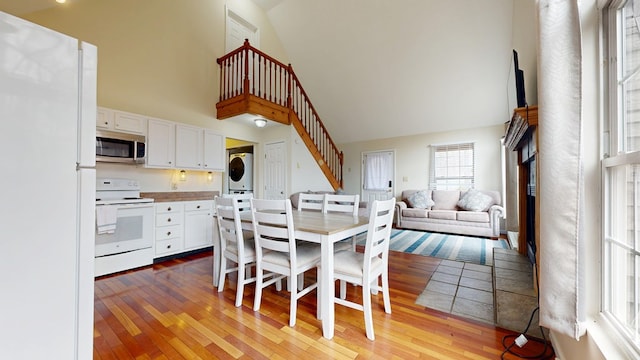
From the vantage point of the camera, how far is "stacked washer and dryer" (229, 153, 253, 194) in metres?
5.40

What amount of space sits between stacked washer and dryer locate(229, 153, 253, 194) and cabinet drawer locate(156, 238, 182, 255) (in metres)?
2.09

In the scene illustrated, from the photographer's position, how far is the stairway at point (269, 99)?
3.98 metres

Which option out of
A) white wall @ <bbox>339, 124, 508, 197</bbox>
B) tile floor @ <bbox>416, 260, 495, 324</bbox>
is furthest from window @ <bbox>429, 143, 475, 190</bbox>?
tile floor @ <bbox>416, 260, 495, 324</bbox>

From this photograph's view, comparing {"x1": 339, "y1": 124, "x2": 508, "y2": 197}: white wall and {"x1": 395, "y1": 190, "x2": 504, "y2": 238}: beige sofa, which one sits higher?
{"x1": 339, "y1": 124, "x2": 508, "y2": 197}: white wall

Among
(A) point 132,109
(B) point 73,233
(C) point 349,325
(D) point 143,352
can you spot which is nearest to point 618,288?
(C) point 349,325

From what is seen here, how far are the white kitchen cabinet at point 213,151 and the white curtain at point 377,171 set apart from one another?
4189 millimetres

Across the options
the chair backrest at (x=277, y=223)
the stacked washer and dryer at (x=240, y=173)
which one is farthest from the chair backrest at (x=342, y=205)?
the stacked washer and dryer at (x=240, y=173)

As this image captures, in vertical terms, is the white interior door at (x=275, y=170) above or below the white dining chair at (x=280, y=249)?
above

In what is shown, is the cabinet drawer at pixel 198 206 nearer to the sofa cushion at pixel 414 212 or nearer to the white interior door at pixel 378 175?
the sofa cushion at pixel 414 212

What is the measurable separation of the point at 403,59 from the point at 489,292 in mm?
4226

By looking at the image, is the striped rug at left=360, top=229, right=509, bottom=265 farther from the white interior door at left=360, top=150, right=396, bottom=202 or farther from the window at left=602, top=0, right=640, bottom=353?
the window at left=602, top=0, right=640, bottom=353

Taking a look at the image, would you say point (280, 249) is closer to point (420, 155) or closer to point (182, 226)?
point (182, 226)

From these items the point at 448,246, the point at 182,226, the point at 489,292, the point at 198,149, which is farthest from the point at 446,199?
the point at 182,226

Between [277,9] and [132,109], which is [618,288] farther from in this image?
[277,9]
